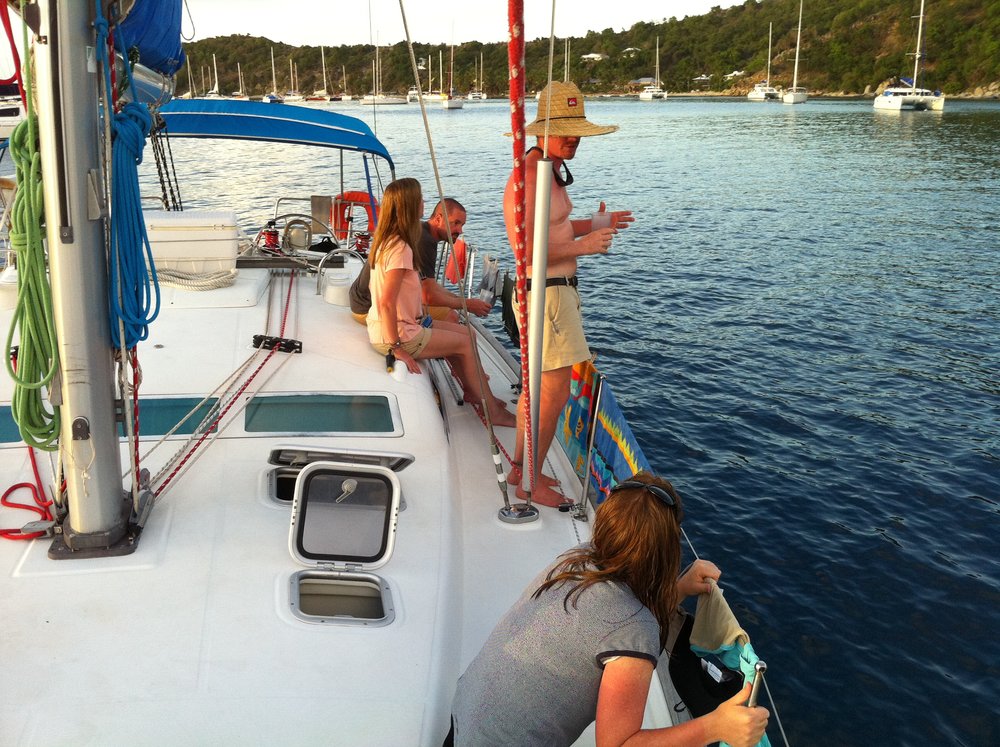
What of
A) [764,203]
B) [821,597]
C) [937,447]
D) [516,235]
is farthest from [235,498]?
[764,203]

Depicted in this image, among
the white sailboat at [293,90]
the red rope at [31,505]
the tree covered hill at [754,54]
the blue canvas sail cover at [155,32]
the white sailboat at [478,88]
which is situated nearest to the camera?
the red rope at [31,505]

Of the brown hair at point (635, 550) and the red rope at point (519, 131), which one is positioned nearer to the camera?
the brown hair at point (635, 550)

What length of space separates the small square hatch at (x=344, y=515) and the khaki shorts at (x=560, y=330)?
1.16 meters

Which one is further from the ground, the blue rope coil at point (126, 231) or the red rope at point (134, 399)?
the blue rope coil at point (126, 231)

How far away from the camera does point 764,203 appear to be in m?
25.8

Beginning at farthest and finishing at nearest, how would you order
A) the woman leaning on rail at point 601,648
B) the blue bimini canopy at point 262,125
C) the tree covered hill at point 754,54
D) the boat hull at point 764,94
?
the boat hull at point 764,94 → the tree covered hill at point 754,54 → the blue bimini canopy at point 262,125 → the woman leaning on rail at point 601,648

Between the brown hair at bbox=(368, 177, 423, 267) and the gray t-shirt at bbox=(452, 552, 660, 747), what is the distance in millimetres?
2939

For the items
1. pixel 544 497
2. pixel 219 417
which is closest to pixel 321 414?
pixel 219 417

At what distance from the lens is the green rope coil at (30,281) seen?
117 inches

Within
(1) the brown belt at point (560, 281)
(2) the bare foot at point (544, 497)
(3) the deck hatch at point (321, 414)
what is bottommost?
(2) the bare foot at point (544, 497)

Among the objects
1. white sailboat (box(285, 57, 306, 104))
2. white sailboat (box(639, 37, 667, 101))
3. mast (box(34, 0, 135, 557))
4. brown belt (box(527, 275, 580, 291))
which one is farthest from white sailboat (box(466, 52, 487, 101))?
mast (box(34, 0, 135, 557))

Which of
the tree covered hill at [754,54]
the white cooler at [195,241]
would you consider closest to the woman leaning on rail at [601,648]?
the white cooler at [195,241]

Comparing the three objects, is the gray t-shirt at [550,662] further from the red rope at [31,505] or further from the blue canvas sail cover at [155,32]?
the blue canvas sail cover at [155,32]

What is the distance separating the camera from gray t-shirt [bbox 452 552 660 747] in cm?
229
